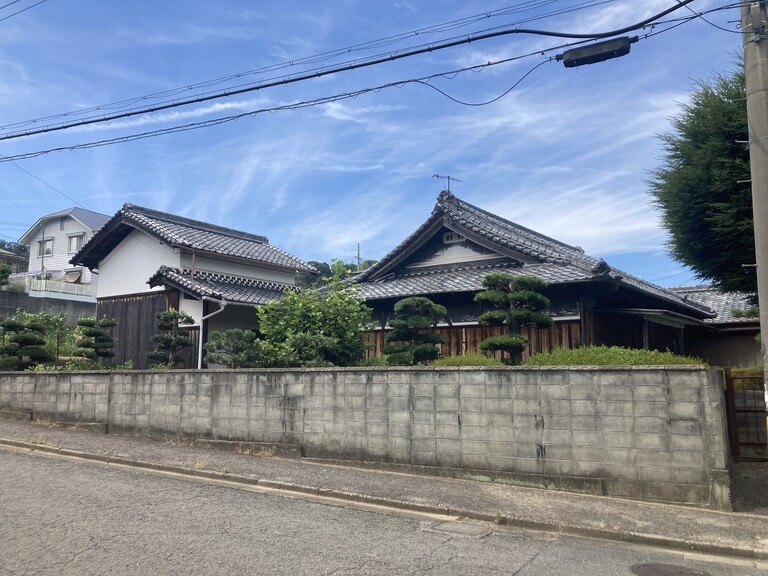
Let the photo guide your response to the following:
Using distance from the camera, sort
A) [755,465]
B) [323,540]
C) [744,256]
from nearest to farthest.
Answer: [323,540] < [755,465] < [744,256]

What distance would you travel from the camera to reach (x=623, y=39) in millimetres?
7336

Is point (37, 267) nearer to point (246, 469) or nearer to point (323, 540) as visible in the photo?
point (246, 469)

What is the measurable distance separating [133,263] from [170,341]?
19.1ft

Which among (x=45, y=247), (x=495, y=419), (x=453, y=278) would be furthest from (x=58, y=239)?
(x=495, y=419)

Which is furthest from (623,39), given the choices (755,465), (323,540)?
(323,540)

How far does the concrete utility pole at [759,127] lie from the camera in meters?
6.40

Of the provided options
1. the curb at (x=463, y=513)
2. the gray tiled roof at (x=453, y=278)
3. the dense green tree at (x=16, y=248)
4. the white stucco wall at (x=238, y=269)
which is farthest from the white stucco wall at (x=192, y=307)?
the dense green tree at (x=16, y=248)

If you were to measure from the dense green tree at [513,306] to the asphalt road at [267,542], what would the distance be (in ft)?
13.9

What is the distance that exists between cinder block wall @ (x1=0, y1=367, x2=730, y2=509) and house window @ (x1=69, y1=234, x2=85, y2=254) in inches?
1354

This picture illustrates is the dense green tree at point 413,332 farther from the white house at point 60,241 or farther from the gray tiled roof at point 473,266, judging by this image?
the white house at point 60,241

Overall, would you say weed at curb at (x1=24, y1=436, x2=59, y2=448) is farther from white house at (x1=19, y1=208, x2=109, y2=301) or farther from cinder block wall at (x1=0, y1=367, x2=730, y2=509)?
white house at (x1=19, y1=208, x2=109, y2=301)

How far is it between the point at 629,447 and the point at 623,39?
16.8 feet

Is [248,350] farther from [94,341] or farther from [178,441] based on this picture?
[94,341]

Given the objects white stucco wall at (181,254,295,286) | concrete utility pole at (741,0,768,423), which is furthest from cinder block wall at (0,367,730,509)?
white stucco wall at (181,254,295,286)
